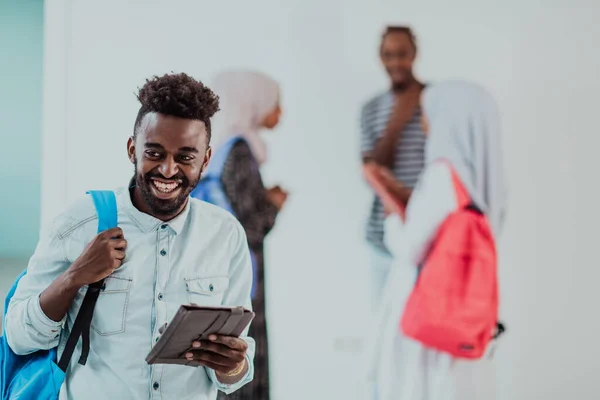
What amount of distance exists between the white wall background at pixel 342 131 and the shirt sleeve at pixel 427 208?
0.67 feet

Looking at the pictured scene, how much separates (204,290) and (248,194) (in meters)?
1.35

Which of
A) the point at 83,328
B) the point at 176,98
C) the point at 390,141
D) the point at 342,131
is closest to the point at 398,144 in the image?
the point at 390,141

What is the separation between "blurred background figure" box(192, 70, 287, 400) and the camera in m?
2.92

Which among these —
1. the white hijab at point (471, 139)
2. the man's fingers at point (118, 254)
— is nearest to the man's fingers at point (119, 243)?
the man's fingers at point (118, 254)

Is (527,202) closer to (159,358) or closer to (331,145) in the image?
(331,145)

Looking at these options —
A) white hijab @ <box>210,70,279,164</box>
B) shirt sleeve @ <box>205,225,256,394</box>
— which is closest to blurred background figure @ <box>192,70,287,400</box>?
white hijab @ <box>210,70,279,164</box>

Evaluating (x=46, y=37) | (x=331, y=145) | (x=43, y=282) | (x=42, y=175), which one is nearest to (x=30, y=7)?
(x=46, y=37)

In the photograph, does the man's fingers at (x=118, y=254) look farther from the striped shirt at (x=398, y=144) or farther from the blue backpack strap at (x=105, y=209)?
the striped shirt at (x=398, y=144)

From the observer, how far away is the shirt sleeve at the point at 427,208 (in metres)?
3.04

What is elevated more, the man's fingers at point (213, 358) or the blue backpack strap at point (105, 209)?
the blue backpack strap at point (105, 209)

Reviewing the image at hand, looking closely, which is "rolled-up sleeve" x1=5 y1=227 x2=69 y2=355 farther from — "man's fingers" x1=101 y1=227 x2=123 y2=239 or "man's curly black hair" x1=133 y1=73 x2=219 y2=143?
"man's curly black hair" x1=133 y1=73 x2=219 y2=143

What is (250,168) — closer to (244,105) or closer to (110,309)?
(244,105)

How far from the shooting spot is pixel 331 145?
3.07 meters

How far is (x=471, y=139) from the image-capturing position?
3.15 metres
